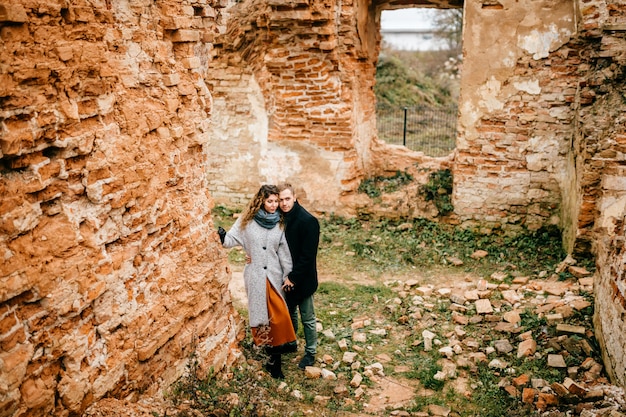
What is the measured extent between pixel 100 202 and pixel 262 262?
1688 millimetres

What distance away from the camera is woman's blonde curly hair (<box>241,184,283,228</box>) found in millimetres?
4289

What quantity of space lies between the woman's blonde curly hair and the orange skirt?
1.80 feet

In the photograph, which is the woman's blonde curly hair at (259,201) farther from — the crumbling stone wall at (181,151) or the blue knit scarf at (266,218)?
the crumbling stone wall at (181,151)

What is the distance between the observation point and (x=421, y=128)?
14766 millimetres

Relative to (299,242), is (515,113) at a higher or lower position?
higher

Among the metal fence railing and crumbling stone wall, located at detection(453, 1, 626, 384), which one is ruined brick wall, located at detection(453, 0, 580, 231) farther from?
the metal fence railing

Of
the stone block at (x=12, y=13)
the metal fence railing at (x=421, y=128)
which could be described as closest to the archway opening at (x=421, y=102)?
the metal fence railing at (x=421, y=128)

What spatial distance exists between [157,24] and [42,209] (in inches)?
61.2

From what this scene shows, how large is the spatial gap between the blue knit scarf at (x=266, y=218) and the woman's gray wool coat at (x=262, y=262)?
40 millimetres

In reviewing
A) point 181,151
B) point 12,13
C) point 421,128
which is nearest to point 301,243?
point 181,151

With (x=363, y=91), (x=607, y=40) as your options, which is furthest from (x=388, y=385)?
(x=363, y=91)

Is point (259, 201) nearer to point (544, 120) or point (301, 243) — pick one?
point (301, 243)

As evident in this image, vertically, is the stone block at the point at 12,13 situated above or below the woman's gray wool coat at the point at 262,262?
above

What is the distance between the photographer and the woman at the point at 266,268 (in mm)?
4340
